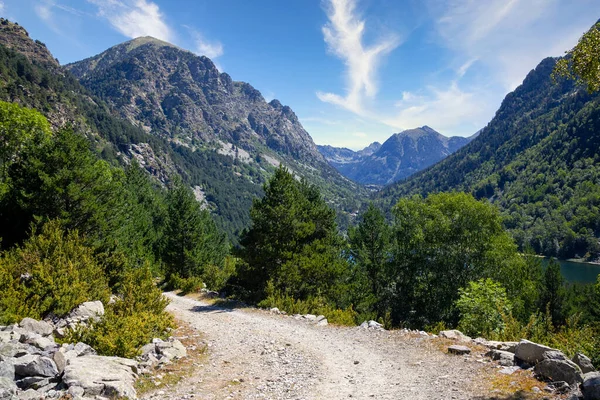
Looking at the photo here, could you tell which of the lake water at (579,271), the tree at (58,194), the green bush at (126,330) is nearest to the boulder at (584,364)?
the green bush at (126,330)

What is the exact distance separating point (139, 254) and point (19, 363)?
23.0 meters

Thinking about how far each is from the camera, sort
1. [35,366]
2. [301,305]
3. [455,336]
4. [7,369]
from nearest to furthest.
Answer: [7,369], [35,366], [455,336], [301,305]

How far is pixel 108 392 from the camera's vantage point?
7258mm

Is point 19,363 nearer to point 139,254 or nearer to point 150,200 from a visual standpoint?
point 139,254

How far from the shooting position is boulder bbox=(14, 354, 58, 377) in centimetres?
736

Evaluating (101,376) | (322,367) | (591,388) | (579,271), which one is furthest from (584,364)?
(579,271)

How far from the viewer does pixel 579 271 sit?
4370 inches

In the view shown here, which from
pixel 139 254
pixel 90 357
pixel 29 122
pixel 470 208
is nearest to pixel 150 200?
pixel 29 122

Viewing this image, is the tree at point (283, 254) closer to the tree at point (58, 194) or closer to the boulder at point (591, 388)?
the tree at point (58, 194)

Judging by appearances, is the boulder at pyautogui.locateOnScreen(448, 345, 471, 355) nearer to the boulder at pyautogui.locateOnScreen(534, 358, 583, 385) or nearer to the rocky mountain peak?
the boulder at pyautogui.locateOnScreen(534, 358, 583, 385)

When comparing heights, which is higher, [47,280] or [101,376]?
Result: [47,280]

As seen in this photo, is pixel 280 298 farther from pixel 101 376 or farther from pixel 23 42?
pixel 23 42

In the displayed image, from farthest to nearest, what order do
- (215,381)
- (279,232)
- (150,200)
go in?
(150,200)
(279,232)
(215,381)

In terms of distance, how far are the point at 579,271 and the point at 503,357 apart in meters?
134
